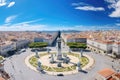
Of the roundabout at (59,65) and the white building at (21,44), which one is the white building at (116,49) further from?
the white building at (21,44)

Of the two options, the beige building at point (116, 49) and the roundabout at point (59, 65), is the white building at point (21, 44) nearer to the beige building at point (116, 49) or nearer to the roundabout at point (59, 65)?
the roundabout at point (59, 65)

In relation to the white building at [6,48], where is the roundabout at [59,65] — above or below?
below

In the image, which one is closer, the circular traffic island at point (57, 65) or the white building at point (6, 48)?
the circular traffic island at point (57, 65)

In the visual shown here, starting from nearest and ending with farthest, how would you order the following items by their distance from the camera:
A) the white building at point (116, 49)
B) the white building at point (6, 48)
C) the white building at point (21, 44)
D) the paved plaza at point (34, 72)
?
the paved plaza at point (34, 72)
the white building at point (116, 49)
the white building at point (6, 48)
the white building at point (21, 44)

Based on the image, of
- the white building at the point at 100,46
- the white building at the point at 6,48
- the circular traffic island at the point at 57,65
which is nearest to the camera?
the circular traffic island at the point at 57,65

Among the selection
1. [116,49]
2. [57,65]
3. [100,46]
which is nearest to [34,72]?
[57,65]

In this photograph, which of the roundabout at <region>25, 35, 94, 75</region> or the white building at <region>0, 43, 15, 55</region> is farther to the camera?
the white building at <region>0, 43, 15, 55</region>

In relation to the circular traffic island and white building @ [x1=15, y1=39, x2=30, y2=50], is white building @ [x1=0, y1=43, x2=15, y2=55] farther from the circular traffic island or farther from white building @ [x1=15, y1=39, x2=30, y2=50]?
the circular traffic island

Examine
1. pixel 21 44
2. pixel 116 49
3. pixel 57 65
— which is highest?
pixel 21 44

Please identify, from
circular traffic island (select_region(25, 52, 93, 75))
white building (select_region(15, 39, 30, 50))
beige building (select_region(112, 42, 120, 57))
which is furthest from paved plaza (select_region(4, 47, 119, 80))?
white building (select_region(15, 39, 30, 50))

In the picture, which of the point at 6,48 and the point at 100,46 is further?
the point at 100,46

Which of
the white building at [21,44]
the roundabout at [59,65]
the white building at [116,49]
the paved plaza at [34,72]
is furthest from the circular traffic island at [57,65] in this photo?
the white building at [21,44]

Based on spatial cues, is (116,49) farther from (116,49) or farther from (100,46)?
(100,46)

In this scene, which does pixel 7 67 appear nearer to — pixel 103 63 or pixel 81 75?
pixel 81 75
